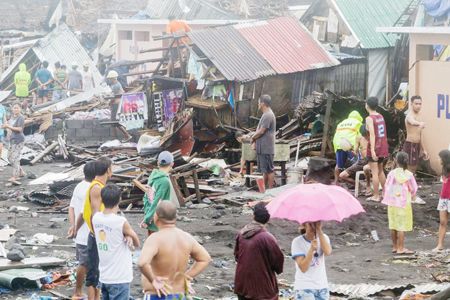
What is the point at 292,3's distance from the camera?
119 ft

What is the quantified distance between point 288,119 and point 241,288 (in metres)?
14.2

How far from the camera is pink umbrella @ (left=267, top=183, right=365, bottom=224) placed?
8359 millimetres

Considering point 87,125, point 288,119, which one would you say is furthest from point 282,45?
point 87,125

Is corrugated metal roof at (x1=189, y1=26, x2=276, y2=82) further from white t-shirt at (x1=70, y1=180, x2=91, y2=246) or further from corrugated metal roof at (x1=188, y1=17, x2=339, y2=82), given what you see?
white t-shirt at (x1=70, y1=180, x2=91, y2=246)

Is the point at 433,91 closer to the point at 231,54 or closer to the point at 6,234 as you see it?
the point at 231,54

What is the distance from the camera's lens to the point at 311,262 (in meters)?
8.23

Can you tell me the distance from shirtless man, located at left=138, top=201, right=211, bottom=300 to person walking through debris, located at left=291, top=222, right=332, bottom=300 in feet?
3.16

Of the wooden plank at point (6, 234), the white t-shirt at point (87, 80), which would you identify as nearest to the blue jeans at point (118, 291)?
the wooden plank at point (6, 234)

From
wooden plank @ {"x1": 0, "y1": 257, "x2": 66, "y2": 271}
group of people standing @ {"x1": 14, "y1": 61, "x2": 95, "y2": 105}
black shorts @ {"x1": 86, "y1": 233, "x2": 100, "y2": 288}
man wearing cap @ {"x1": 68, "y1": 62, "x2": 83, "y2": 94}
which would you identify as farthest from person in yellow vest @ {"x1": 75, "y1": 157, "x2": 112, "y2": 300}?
man wearing cap @ {"x1": 68, "y1": 62, "x2": 83, "y2": 94}

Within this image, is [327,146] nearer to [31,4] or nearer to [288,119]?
[288,119]

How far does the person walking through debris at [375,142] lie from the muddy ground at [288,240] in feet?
1.37

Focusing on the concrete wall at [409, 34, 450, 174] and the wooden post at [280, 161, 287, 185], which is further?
the concrete wall at [409, 34, 450, 174]

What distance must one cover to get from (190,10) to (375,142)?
1758cm

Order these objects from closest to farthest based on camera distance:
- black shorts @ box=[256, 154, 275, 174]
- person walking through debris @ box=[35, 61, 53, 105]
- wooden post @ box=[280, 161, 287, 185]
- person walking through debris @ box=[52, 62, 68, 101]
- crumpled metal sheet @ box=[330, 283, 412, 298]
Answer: crumpled metal sheet @ box=[330, 283, 412, 298], black shorts @ box=[256, 154, 275, 174], wooden post @ box=[280, 161, 287, 185], person walking through debris @ box=[52, 62, 68, 101], person walking through debris @ box=[35, 61, 53, 105]
